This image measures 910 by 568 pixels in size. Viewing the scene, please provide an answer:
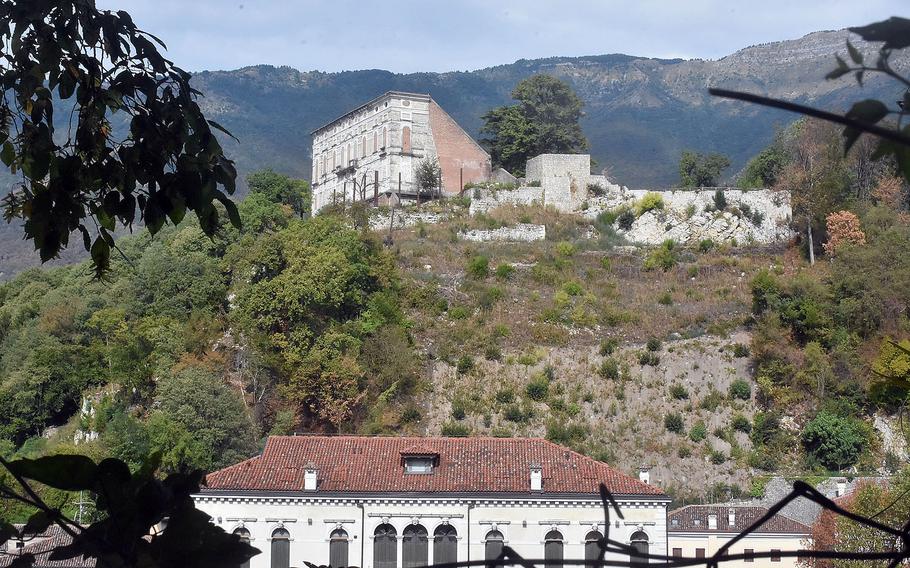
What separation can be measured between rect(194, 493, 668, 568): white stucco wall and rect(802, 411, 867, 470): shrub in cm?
1316

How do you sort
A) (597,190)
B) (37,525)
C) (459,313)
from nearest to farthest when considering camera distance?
1. (37,525)
2. (459,313)
3. (597,190)

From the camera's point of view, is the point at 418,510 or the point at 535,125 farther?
the point at 535,125

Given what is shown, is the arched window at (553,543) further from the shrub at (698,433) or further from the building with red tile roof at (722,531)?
the shrub at (698,433)

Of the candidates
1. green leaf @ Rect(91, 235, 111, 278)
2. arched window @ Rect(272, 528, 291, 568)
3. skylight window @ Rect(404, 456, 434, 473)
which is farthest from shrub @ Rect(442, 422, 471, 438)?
green leaf @ Rect(91, 235, 111, 278)

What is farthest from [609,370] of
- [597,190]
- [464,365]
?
[597,190]

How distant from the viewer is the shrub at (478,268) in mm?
47906

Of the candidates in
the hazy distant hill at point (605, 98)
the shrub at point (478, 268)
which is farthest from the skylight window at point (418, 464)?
the hazy distant hill at point (605, 98)

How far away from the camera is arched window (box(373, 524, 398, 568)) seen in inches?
1076

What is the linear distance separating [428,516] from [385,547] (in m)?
1.13

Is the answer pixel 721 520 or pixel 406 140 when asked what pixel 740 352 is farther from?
pixel 406 140

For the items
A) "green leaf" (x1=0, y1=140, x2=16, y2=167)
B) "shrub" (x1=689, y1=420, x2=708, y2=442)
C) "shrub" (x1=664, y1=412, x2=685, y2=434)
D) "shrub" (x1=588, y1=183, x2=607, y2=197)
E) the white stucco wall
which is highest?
"shrub" (x1=588, y1=183, x2=607, y2=197)

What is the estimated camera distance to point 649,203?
5266 cm

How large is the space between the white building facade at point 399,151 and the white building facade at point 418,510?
28108 mm

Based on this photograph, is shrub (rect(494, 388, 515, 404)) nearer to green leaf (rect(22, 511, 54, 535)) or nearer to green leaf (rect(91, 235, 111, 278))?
green leaf (rect(91, 235, 111, 278))
